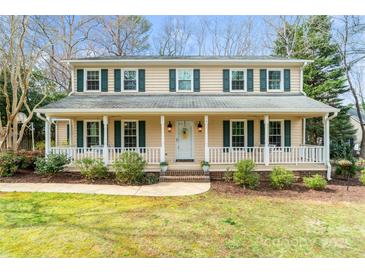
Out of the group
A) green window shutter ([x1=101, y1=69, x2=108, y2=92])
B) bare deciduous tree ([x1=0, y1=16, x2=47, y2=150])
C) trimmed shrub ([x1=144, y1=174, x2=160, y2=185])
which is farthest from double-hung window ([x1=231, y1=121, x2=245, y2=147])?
bare deciduous tree ([x1=0, y1=16, x2=47, y2=150])

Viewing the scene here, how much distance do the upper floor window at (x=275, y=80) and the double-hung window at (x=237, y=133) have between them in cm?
266

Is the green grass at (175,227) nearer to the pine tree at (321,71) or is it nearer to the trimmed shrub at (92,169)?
the trimmed shrub at (92,169)

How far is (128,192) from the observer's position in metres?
7.45

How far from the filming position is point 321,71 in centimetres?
1900

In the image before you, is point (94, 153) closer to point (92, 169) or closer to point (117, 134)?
point (92, 169)

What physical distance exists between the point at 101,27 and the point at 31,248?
73.2ft

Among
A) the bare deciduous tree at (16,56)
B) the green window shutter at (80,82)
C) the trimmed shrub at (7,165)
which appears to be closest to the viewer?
the trimmed shrub at (7,165)

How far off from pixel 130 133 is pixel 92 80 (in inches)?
136

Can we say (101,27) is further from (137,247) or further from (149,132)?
(137,247)

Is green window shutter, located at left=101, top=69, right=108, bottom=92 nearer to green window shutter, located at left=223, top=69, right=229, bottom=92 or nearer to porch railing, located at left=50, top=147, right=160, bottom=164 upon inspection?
porch railing, located at left=50, top=147, right=160, bottom=164

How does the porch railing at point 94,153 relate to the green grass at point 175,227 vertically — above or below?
above

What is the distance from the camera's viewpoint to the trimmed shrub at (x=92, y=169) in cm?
891

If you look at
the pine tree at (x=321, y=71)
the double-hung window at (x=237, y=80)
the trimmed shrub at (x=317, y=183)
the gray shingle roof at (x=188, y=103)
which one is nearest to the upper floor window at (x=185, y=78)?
the gray shingle roof at (x=188, y=103)
